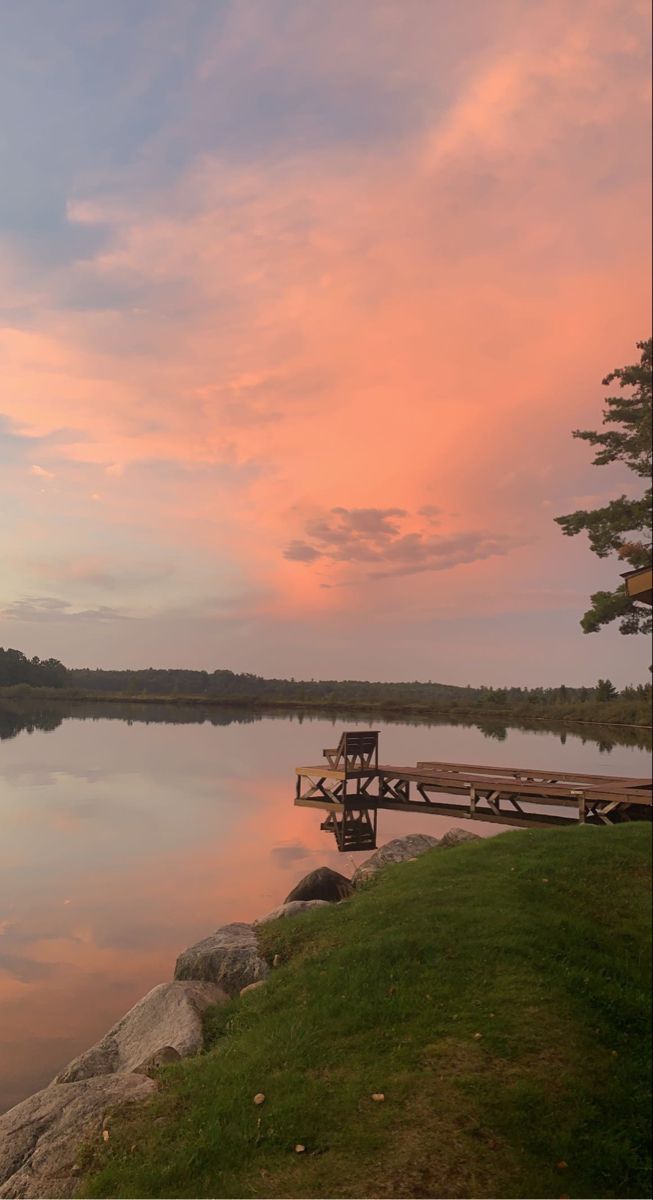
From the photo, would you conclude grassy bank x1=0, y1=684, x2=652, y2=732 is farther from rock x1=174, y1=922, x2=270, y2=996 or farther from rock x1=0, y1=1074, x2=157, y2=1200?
rock x1=0, y1=1074, x2=157, y2=1200

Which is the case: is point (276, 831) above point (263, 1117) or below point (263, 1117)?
below

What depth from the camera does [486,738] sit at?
7538cm

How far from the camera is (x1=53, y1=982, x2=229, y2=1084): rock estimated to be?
10398mm

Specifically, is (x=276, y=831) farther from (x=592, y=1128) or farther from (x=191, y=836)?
(x=592, y=1128)

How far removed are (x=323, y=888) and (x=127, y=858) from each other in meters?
11.5

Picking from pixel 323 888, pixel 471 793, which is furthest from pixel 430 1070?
pixel 471 793

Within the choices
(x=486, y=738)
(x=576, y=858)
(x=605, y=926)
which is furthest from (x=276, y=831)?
(x=486, y=738)

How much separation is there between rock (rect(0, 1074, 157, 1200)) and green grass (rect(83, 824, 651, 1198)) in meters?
0.38

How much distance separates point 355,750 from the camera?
28.1 metres

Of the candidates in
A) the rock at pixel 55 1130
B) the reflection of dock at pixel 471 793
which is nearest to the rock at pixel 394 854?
the reflection of dock at pixel 471 793

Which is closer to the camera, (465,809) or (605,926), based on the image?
(605,926)

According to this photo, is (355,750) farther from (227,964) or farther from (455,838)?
(227,964)

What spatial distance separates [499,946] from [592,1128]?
3115 mm

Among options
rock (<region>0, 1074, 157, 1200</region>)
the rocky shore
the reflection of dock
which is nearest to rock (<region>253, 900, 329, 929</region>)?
the rocky shore
